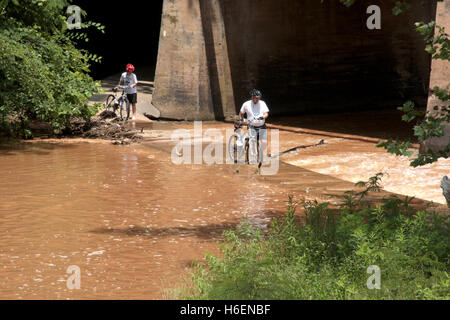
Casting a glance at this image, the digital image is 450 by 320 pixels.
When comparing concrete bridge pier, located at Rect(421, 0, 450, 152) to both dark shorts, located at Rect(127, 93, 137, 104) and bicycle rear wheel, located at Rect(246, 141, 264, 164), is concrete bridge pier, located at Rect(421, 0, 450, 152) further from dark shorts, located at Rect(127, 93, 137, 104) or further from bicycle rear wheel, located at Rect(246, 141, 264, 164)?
dark shorts, located at Rect(127, 93, 137, 104)

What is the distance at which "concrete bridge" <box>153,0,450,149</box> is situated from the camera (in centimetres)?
2375

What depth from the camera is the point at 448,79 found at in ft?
51.1

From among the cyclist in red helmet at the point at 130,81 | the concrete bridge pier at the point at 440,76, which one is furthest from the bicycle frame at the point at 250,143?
the cyclist in red helmet at the point at 130,81

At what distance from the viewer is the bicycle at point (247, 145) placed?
15695 mm

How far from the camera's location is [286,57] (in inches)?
1006

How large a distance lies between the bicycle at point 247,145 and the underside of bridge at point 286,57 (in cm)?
792

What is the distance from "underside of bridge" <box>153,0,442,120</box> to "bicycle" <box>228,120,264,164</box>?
7.92m

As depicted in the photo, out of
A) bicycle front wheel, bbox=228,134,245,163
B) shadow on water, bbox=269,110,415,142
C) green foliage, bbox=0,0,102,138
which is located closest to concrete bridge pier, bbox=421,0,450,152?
bicycle front wheel, bbox=228,134,245,163

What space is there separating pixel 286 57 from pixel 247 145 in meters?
10.3

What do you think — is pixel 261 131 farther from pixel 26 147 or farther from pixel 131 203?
pixel 26 147

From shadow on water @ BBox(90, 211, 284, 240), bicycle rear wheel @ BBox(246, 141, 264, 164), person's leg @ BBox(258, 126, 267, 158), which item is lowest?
shadow on water @ BBox(90, 211, 284, 240)

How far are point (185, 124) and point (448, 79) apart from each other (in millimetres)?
9804

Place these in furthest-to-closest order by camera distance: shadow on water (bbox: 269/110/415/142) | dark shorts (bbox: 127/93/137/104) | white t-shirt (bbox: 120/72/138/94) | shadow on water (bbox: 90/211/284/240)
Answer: dark shorts (bbox: 127/93/137/104)
white t-shirt (bbox: 120/72/138/94)
shadow on water (bbox: 269/110/415/142)
shadow on water (bbox: 90/211/284/240)

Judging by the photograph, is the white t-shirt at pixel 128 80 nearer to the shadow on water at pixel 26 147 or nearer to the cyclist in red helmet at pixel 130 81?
the cyclist in red helmet at pixel 130 81
